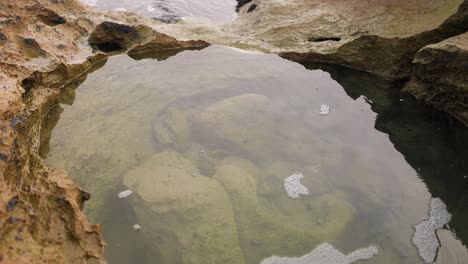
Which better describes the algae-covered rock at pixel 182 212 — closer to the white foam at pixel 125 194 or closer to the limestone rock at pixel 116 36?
the white foam at pixel 125 194

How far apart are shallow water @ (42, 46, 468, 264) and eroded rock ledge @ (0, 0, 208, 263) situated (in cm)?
29

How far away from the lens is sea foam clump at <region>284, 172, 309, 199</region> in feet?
10.9

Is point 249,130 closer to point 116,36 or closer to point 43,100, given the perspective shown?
point 43,100

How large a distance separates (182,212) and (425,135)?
287cm

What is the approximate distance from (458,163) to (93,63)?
462 centimetres

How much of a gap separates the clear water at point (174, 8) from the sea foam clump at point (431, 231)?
5550 millimetres

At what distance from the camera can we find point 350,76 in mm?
5199

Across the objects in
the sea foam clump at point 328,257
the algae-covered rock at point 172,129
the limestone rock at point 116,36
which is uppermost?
the limestone rock at point 116,36

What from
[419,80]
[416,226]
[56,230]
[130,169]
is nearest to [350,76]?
[419,80]

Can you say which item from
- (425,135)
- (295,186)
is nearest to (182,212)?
(295,186)

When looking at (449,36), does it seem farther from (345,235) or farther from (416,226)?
(345,235)

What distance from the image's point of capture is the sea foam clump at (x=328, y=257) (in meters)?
2.81

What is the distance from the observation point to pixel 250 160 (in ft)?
12.0

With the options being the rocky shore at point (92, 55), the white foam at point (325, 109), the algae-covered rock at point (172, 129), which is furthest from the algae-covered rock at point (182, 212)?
the white foam at point (325, 109)
